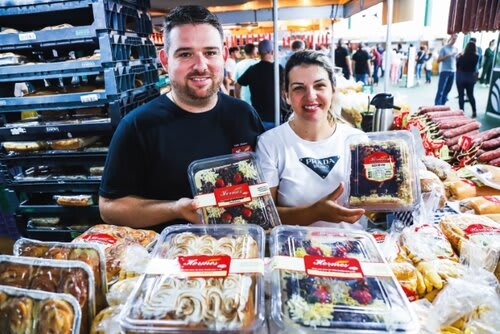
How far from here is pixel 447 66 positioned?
8680 millimetres

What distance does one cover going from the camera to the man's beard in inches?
64.4

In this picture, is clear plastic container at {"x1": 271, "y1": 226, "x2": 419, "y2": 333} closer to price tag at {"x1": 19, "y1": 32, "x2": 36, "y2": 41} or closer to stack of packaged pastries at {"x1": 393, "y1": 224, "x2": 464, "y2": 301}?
stack of packaged pastries at {"x1": 393, "y1": 224, "x2": 464, "y2": 301}

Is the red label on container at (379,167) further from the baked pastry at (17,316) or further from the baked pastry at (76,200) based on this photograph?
the baked pastry at (76,200)

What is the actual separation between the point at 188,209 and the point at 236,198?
19 centimetres

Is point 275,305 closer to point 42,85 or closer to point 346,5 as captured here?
point 42,85

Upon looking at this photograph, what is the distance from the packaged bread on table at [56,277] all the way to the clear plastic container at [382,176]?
3.62 feet

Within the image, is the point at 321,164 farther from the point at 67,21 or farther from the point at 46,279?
the point at 67,21

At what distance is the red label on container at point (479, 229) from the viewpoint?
1327mm

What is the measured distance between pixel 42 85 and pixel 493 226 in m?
3.36

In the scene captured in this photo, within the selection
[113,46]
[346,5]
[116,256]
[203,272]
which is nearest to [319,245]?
[203,272]

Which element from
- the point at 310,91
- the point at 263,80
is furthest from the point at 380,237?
the point at 263,80

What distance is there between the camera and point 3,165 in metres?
2.84

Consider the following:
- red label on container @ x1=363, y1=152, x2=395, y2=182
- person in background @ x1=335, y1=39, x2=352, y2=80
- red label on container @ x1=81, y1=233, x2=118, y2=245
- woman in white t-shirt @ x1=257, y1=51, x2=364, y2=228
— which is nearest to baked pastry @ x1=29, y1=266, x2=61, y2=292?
red label on container @ x1=81, y1=233, x2=118, y2=245

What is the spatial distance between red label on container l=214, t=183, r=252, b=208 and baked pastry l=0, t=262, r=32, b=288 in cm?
65
